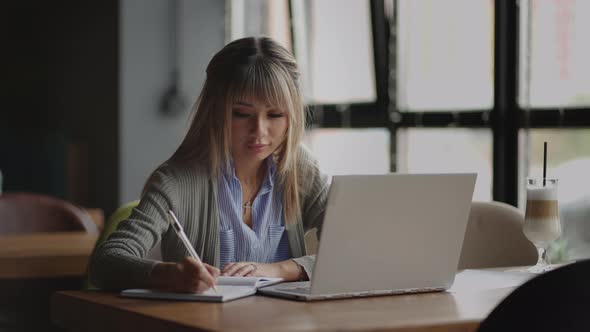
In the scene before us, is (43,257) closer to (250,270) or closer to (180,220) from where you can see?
(180,220)

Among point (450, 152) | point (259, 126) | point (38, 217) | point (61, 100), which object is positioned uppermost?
point (259, 126)

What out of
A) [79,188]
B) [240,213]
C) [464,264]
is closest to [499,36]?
[464,264]

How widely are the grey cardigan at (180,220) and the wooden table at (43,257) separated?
661 mm

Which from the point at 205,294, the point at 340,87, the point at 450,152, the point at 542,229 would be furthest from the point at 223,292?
the point at 340,87

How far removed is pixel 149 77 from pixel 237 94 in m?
3.84

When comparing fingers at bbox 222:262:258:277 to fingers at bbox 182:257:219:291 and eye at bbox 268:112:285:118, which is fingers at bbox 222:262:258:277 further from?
eye at bbox 268:112:285:118

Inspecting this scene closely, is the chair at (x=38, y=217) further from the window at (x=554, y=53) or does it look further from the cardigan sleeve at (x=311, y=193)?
the window at (x=554, y=53)

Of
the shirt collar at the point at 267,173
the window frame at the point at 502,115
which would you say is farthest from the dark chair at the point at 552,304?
the window frame at the point at 502,115

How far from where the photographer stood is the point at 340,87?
213 inches

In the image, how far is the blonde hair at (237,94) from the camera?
2.21 metres

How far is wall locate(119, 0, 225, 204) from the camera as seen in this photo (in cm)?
588

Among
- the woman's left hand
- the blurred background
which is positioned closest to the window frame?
the blurred background

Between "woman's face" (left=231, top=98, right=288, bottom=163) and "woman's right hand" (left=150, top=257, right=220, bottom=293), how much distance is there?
1.53 feet

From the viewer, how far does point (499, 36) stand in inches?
170
